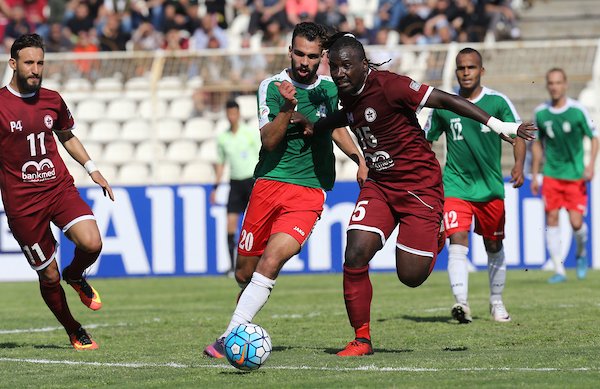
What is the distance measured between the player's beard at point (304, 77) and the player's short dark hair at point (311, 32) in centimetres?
23

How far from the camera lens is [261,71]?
20.8 m

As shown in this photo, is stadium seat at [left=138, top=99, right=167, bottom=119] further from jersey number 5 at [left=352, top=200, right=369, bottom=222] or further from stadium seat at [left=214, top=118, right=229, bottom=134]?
jersey number 5 at [left=352, top=200, right=369, bottom=222]

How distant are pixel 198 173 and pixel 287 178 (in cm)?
1224

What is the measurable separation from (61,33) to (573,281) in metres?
13.6

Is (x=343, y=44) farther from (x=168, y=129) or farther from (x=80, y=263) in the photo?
(x=168, y=129)

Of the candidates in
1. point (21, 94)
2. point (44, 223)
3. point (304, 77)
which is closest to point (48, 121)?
point (21, 94)

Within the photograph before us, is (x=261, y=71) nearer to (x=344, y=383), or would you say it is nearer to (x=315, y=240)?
(x=315, y=240)

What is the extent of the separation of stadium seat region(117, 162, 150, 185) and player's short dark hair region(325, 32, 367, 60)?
12.6 m

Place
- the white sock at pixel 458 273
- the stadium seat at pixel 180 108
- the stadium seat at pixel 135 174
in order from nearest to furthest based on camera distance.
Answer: the white sock at pixel 458 273, the stadium seat at pixel 135 174, the stadium seat at pixel 180 108

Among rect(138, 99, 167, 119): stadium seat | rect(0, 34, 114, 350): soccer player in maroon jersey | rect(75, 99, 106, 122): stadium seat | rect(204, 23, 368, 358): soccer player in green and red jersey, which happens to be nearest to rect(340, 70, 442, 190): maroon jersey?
rect(204, 23, 368, 358): soccer player in green and red jersey

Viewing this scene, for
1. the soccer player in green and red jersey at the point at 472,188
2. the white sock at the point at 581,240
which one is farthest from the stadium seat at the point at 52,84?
the soccer player in green and red jersey at the point at 472,188

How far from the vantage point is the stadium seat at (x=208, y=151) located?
21.3 meters

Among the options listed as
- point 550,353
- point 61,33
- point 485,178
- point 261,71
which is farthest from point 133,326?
point 61,33

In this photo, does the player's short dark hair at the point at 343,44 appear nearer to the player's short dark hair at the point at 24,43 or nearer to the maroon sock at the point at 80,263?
the player's short dark hair at the point at 24,43
